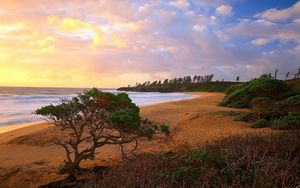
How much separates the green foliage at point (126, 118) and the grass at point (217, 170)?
2.34 m

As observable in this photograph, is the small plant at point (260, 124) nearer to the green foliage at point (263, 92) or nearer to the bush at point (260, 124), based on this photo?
the bush at point (260, 124)

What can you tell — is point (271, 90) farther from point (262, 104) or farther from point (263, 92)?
point (262, 104)

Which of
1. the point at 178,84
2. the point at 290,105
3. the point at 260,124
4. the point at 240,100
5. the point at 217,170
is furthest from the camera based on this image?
the point at 178,84

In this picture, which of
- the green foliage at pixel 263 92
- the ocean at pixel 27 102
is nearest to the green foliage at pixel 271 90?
the green foliage at pixel 263 92

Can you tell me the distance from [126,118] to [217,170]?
12.3ft

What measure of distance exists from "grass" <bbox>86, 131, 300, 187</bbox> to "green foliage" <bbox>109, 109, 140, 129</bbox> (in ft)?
7.68

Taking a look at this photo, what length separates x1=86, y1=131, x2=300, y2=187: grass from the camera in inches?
186

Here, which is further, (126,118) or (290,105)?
(290,105)

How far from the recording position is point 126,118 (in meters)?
8.80

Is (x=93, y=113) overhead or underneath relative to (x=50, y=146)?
overhead

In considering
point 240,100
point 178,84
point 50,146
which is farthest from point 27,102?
point 178,84

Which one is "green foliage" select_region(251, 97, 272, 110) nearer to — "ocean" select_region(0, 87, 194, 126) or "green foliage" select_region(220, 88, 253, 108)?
"green foliage" select_region(220, 88, 253, 108)

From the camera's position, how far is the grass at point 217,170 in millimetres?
4727

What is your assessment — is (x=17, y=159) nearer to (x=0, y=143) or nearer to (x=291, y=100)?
(x=0, y=143)
